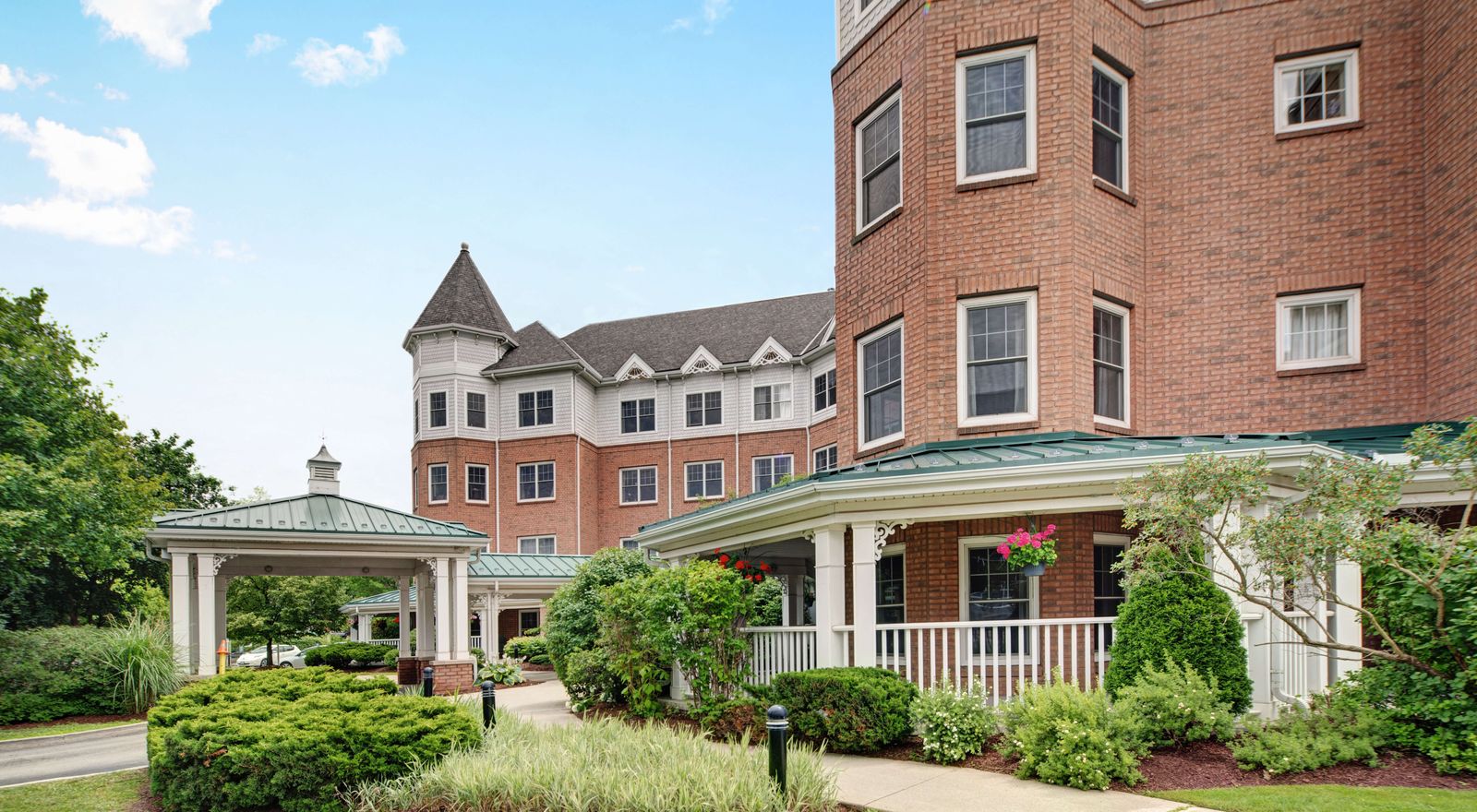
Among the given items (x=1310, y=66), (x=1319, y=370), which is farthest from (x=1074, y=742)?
(x=1310, y=66)

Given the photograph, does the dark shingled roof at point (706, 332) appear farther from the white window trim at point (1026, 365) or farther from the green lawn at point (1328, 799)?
the green lawn at point (1328, 799)

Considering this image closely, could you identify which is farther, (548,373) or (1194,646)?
(548,373)

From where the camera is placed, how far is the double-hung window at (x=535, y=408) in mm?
35906

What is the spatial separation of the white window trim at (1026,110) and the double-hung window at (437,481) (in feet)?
93.0

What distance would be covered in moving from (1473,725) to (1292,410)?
20.8ft

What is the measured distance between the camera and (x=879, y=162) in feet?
45.9

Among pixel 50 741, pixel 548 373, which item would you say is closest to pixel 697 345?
pixel 548 373

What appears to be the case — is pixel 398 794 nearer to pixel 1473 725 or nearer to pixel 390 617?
pixel 1473 725

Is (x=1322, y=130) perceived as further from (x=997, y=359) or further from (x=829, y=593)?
(x=829, y=593)

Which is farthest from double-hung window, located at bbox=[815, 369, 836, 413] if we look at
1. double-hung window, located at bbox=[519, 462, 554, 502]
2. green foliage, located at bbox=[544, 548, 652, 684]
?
green foliage, located at bbox=[544, 548, 652, 684]

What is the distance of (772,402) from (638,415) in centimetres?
612

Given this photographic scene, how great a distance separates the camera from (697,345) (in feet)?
122

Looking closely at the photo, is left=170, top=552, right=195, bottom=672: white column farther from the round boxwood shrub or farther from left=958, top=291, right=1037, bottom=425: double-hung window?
the round boxwood shrub

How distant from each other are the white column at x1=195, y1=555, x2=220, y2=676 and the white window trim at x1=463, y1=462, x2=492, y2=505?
60.5ft
